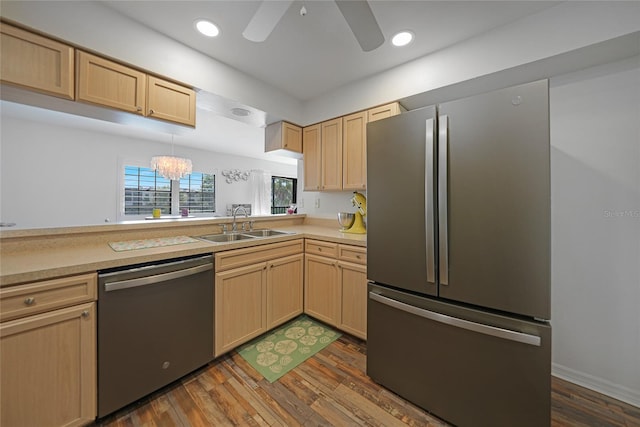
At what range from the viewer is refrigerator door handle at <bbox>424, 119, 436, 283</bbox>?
4.33ft

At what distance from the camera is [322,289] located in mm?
2303

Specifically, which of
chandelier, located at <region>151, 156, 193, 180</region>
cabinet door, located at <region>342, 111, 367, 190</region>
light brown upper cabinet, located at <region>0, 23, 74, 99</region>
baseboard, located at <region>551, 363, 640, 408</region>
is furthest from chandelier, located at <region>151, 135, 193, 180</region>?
baseboard, located at <region>551, 363, 640, 408</region>

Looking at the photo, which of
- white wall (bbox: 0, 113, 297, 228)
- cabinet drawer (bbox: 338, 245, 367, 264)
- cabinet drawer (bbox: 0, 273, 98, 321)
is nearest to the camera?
cabinet drawer (bbox: 0, 273, 98, 321)

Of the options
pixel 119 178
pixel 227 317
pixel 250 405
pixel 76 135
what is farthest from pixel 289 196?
pixel 250 405

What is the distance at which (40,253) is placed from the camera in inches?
57.6

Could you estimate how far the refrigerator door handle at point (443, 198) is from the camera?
129 cm

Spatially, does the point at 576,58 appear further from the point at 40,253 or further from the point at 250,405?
the point at 40,253

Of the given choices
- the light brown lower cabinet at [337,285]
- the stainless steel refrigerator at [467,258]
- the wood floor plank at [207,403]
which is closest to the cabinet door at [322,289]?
the light brown lower cabinet at [337,285]

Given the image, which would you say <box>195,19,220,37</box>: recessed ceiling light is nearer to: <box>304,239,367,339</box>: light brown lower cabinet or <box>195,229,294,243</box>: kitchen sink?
<box>195,229,294,243</box>: kitchen sink

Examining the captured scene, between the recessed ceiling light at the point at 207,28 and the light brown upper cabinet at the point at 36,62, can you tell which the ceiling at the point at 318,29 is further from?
the light brown upper cabinet at the point at 36,62

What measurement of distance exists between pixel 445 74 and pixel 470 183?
4.10ft

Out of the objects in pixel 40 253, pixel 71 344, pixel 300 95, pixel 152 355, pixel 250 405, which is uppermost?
pixel 300 95

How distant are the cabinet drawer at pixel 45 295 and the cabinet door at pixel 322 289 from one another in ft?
5.34

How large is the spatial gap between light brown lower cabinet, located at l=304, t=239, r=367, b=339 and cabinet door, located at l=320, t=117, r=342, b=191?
0.76 meters
